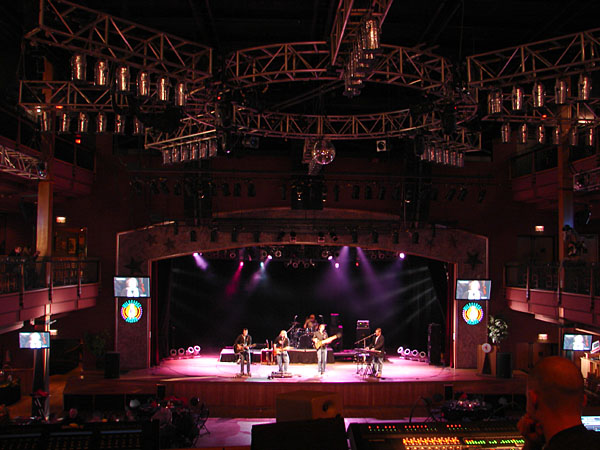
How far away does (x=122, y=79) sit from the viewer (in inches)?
297

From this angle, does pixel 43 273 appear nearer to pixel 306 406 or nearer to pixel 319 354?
pixel 319 354

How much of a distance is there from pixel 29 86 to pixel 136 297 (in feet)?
27.5

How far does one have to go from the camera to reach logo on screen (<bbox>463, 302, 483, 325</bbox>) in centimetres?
1831

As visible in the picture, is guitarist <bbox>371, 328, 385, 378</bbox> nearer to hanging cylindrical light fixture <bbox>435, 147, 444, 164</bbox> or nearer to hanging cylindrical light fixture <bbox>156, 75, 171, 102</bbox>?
hanging cylindrical light fixture <bbox>435, 147, 444, 164</bbox>

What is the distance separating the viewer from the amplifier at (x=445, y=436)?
381 centimetres

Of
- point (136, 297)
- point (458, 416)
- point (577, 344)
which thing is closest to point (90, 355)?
point (136, 297)

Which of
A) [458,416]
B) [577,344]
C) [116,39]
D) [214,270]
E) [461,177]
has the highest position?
[116,39]

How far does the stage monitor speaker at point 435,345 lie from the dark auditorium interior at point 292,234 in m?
0.07

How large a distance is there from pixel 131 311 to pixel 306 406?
1552 cm

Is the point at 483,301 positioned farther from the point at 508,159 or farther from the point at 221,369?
the point at 221,369

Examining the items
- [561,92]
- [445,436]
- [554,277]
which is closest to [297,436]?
[445,436]

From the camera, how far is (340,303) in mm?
20891

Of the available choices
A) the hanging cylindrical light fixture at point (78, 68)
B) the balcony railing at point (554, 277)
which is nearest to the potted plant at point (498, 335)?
the balcony railing at point (554, 277)

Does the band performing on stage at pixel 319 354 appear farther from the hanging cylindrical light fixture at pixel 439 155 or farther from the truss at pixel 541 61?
the truss at pixel 541 61
